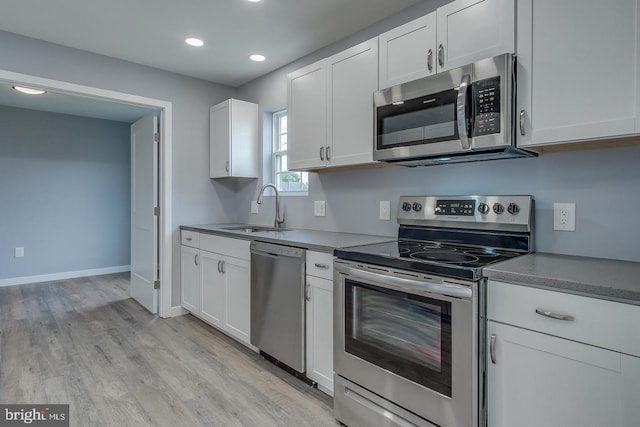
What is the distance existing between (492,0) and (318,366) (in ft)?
6.85

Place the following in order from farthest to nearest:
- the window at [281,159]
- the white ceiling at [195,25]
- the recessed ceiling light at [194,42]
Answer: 1. the window at [281,159]
2. the recessed ceiling light at [194,42]
3. the white ceiling at [195,25]

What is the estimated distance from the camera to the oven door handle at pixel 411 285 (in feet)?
4.45

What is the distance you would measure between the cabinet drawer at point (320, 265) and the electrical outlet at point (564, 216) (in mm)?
1126

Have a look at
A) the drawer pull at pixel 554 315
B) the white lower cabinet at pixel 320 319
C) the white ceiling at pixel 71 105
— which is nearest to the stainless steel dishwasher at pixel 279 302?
the white lower cabinet at pixel 320 319

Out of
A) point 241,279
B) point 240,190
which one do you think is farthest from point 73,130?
point 241,279

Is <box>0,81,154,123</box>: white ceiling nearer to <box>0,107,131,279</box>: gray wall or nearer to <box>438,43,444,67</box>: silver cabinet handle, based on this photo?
<box>0,107,131,279</box>: gray wall

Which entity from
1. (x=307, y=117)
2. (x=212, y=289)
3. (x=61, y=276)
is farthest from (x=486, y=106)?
(x=61, y=276)

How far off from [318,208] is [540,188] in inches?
65.2

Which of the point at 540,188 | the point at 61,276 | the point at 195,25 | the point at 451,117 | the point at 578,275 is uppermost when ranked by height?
the point at 195,25

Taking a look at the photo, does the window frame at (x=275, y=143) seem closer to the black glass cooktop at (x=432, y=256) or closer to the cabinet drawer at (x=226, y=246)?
the cabinet drawer at (x=226, y=246)

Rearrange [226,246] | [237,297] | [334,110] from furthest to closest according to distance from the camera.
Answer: [226,246] < [237,297] < [334,110]

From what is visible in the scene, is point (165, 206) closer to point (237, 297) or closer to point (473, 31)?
point (237, 297)

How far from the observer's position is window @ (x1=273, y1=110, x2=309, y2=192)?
343 cm

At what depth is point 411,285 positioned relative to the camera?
1505mm
